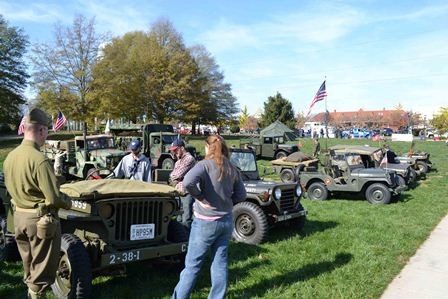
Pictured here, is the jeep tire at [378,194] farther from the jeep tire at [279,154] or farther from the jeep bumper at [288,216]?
the jeep tire at [279,154]

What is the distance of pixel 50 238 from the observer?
3717 millimetres

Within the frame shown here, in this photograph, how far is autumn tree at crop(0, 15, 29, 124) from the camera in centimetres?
3594

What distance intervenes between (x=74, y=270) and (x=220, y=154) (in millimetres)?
1824

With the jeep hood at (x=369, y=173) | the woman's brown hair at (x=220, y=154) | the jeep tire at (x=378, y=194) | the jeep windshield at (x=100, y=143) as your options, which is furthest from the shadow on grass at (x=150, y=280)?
the jeep windshield at (x=100, y=143)

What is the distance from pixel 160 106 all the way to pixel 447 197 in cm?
3127

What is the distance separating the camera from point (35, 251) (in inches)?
148

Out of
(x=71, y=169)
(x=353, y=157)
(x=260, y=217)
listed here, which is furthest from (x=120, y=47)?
(x=260, y=217)

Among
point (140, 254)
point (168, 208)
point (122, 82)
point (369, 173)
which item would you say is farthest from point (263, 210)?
point (122, 82)

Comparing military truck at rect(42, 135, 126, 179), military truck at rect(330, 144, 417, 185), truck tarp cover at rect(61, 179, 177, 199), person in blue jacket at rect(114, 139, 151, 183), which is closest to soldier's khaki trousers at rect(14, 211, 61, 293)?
truck tarp cover at rect(61, 179, 177, 199)

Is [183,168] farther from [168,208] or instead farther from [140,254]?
[140,254]

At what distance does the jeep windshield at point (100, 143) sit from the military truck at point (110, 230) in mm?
12038

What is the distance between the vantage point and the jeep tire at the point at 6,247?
5.80 metres

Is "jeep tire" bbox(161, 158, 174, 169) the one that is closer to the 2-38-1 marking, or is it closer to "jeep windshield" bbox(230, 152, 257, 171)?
"jeep windshield" bbox(230, 152, 257, 171)

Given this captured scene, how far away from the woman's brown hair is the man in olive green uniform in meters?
1.33
